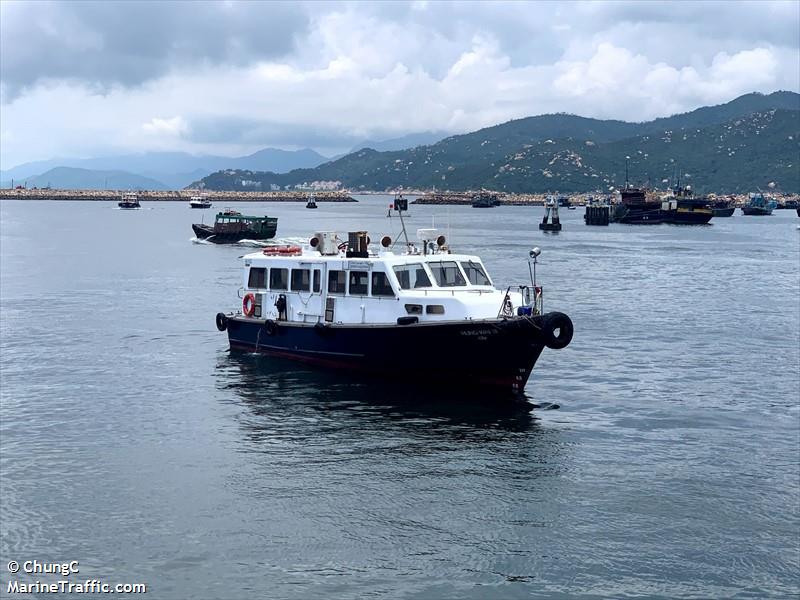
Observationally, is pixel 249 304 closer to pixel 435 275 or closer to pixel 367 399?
pixel 367 399

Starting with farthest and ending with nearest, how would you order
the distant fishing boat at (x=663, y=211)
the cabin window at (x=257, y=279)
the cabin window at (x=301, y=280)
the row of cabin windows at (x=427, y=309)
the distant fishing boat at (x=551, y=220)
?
the distant fishing boat at (x=663, y=211) → the distant fishing boat at (x=551, y=220) → the cabin window at (x=257, y=279) → the cabin window at (x=301, y=280) → the row of cabin windows at (x=427, y=309)

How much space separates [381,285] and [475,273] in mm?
3846

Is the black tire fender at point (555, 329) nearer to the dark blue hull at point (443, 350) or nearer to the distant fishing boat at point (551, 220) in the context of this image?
the dark blue hull at point (443, 350)

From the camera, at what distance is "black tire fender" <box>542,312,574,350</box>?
1206 inches

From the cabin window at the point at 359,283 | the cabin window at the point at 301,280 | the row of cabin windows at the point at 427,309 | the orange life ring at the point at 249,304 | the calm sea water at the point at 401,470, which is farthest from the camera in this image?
the orange life ring at the point at 249,304

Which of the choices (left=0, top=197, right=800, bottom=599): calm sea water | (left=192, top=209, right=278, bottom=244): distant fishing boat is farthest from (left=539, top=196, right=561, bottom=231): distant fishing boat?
(left=0, top=197, right=800, bottom=599): calm sea water

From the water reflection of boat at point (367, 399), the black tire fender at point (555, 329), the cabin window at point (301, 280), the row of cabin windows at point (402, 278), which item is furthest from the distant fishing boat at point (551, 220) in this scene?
the black tire fender at point (555, 329)

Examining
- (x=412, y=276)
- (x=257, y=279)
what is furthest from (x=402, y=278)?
(x=257, y=279)

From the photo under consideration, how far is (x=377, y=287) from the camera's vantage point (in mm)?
34125

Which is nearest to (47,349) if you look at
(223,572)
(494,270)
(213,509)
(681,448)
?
(213,509)

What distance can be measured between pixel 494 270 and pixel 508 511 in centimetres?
→ 5780

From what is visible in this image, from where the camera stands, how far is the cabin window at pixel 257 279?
39344mm

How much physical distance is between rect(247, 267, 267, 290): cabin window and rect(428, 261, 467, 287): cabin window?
8.93m

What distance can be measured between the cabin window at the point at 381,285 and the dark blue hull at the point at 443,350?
1367 millimetres
